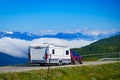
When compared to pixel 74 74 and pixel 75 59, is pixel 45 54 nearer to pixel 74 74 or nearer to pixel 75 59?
pixel 74 74

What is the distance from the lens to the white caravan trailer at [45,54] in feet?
145

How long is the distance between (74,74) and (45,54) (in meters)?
7.29

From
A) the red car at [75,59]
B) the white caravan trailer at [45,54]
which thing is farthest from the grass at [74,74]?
the red car at [75,59]

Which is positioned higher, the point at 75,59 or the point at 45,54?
the point at 45,54

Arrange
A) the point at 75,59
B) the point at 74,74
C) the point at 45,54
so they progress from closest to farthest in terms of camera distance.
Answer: the point at 74,74, the point at 45,54, the point at 75,59

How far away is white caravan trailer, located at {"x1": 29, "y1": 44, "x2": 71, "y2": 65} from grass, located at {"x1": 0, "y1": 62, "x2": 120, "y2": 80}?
15.3ft

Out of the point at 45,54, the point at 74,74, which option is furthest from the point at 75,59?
the point at 74,74

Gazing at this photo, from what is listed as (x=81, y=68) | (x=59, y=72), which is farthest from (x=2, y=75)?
(x=81, y=68)

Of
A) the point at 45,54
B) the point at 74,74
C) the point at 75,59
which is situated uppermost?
the point at 45,54

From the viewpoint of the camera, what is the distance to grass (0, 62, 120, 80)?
31.8 meters

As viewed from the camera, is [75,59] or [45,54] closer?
[45,54]

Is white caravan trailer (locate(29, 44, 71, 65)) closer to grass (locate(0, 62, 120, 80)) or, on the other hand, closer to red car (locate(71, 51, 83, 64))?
red car (locate(71, 51, 83, 64))

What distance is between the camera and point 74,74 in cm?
3762

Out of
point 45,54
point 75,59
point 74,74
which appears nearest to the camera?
point 74,74
